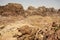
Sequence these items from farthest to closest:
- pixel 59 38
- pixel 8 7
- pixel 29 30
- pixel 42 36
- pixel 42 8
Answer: pixel 42 8 < pixel 8 7 < pixel 29 30 < pixel 42 36 < pixel 59 38

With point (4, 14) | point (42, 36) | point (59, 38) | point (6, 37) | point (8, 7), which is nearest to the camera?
point (59, 38)

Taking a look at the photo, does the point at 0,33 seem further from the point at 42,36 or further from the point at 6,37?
the point at 42,36

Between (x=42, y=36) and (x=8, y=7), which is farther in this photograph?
(x=8, y=7)

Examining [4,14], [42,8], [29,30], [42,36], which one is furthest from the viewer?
[42,8]

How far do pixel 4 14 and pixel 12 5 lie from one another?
25.1 ft

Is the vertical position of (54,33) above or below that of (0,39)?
above

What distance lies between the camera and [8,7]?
61.9 metres

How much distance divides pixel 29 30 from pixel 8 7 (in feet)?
128

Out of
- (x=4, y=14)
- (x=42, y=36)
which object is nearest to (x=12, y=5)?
(x=4, y=14)

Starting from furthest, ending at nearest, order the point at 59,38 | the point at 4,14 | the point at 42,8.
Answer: the point at 42,8
the point at 4,14
the point at 59,38

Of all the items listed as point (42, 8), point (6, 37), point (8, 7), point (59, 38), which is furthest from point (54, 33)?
point (42, 8)

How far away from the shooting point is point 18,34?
84.8 ft

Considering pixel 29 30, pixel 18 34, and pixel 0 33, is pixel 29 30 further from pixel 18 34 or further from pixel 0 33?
pixel 0 33

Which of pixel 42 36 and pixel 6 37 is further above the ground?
pixel 42 36
